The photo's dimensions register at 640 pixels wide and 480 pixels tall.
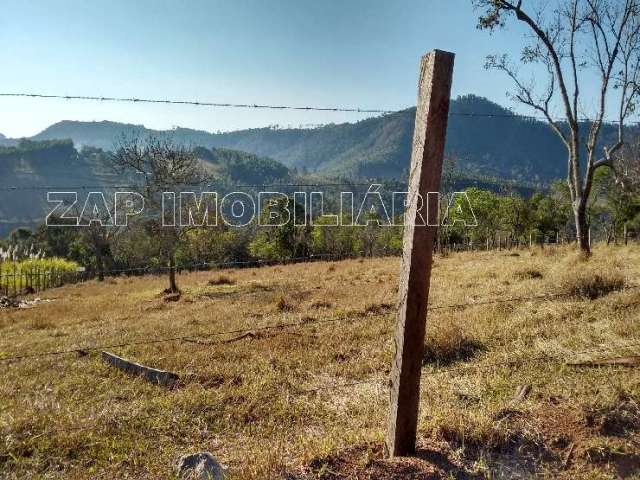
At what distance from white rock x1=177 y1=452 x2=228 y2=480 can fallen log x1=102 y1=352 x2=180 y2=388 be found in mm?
2645

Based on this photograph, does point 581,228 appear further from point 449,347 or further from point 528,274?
point 449,347

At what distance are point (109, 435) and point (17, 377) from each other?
3275 millimetres

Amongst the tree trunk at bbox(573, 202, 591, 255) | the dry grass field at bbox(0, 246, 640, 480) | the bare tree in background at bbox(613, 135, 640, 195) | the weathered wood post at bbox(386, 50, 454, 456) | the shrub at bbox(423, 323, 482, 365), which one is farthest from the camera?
the bare tree in background at bbox(613, 135, 640, 195)

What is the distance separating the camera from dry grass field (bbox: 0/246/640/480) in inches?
133

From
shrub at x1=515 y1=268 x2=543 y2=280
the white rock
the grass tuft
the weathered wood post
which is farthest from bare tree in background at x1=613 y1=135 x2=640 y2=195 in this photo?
the white rock

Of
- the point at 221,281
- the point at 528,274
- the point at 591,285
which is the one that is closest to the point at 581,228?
the point at 528,274

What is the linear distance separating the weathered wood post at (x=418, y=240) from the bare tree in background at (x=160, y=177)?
16.6m

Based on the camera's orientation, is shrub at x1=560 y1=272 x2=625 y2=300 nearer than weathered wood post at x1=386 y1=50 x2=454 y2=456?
No

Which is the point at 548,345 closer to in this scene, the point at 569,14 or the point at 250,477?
the point at 250,477

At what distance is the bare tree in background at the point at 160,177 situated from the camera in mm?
19234

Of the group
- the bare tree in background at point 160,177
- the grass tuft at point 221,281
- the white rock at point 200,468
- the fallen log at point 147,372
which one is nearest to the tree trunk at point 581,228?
the grass tuft at point 221,281

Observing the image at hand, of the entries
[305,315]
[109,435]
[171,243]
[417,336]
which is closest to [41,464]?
[109,435]

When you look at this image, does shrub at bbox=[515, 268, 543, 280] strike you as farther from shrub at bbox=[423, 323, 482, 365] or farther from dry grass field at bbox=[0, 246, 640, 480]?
shrub at bbox=[423, 323, 482, 365]

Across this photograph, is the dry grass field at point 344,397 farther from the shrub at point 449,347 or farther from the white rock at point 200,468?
the white rock at point 200,468
